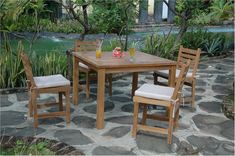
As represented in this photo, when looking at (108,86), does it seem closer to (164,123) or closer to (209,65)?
(164,123)

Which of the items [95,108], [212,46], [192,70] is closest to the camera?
[95,108]

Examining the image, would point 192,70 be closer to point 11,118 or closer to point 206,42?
point 11,118

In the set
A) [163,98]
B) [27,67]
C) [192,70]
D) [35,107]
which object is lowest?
[35,107]

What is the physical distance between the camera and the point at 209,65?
8.15 m

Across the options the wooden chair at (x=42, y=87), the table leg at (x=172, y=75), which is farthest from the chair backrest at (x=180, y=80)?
the wooden chair at (x=42, y=87)

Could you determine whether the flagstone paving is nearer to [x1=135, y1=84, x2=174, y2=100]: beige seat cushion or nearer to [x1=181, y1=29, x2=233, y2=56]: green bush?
[x1=135, y1=84, x2=174, y2=100]: beige seat cushion

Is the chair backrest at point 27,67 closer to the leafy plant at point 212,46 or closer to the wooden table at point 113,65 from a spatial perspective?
the wooden table at point 113,65

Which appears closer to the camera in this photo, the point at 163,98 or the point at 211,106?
the point at 163,98

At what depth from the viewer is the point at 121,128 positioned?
4.16 meters

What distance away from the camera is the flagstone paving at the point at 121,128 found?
3.63 metres

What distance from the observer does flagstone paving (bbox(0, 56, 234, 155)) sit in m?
3.63

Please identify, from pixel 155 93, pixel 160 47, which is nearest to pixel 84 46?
pixel 155 93

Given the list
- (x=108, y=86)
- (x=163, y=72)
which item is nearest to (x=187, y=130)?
(x=163, y=72)

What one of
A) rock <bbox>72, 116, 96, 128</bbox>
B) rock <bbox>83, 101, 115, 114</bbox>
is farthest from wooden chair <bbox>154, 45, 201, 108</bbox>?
rock <bbox>72, 116, 96, 128</bbox>
